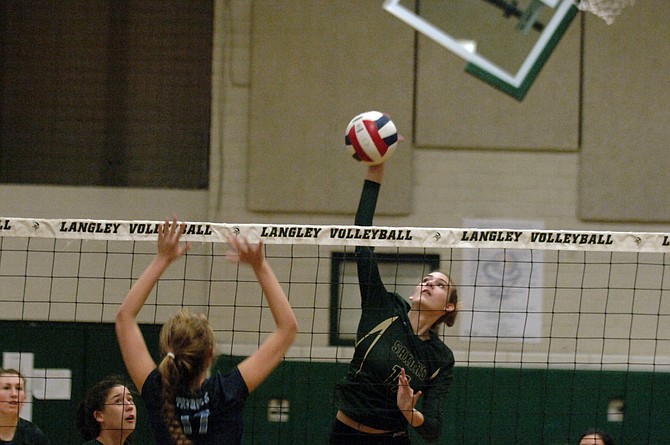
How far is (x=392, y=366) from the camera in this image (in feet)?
17.3

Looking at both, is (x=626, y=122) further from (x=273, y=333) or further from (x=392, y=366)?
(x=273, y=333)

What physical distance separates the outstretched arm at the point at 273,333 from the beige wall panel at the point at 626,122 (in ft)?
18.6

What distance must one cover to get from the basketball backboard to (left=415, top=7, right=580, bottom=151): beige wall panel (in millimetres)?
77

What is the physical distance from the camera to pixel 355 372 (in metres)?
5.37

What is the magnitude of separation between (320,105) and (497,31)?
1.61 meters

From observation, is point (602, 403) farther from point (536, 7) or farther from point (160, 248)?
point (160, 248)

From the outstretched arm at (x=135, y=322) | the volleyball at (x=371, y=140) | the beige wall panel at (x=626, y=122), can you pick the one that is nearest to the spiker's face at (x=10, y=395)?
the outstretched arm at (x=135, y=322)

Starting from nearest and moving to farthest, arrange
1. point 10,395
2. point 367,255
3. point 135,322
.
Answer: point 135,322
point 10,395
point 367,255

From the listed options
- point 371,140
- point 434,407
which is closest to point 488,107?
point 371,140

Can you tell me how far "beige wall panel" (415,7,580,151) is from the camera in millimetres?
9031

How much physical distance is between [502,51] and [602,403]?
3.00 m

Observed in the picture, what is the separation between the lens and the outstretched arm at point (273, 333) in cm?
376

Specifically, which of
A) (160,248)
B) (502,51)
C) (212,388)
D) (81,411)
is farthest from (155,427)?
(502,51)

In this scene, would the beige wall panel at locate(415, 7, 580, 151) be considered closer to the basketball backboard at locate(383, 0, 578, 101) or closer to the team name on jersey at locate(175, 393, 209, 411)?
the basketball backboard at locate(383, 0, 578, 101)
